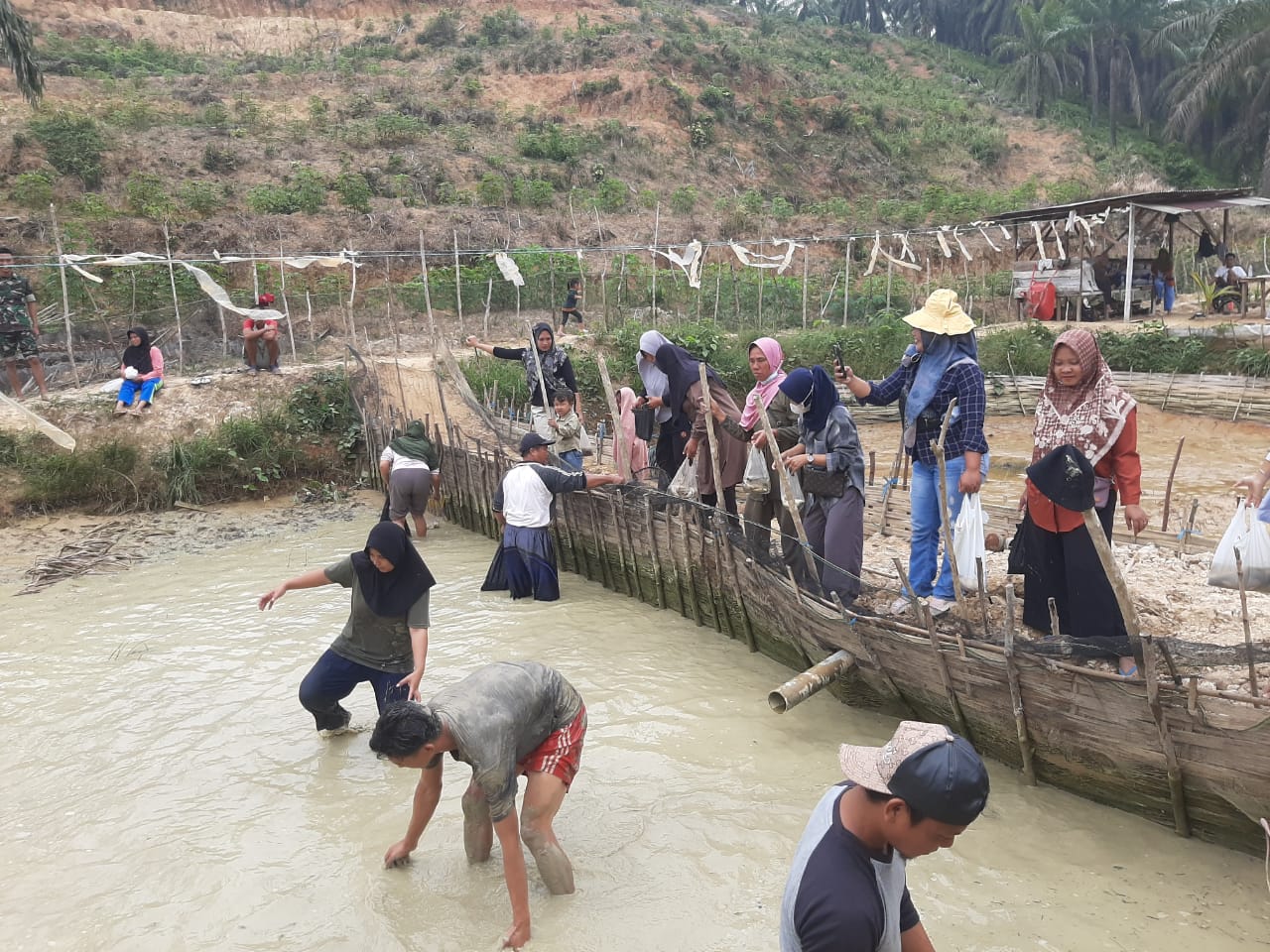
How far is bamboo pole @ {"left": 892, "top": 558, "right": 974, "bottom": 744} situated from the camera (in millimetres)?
3713

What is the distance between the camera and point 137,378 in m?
9.77

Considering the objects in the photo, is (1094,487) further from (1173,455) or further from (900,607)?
(1173,455)

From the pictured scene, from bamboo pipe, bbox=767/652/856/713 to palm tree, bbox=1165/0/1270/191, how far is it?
29.1 m

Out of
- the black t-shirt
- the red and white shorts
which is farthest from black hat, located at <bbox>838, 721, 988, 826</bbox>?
the red and white shorts

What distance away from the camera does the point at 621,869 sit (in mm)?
3422

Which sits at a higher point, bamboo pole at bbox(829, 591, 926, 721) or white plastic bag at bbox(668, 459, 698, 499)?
white plastic bag at bbox(668, 459, 698, 499)

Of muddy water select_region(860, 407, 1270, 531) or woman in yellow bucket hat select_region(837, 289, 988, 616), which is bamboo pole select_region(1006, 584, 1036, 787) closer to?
woman in yellow bucket hat select_region(837, 289, 988, 616)

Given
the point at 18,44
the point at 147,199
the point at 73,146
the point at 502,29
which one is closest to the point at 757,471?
the point at 18,44

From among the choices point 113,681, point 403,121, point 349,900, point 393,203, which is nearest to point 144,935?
point 349,900

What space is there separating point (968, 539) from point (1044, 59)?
137ft

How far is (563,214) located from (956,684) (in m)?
20.9

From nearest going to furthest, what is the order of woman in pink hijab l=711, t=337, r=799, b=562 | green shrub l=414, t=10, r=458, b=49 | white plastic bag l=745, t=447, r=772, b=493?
woman in pink hijab l=711, t=337, r=799, b=562, white plastic bag l=745, t=447, r=772, b=493, green shrub l=414, t=10, r=458, b=49

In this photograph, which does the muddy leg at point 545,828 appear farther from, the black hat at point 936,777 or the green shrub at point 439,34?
the green shrub at point 439,34

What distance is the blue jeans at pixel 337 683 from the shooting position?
402 centimetres
